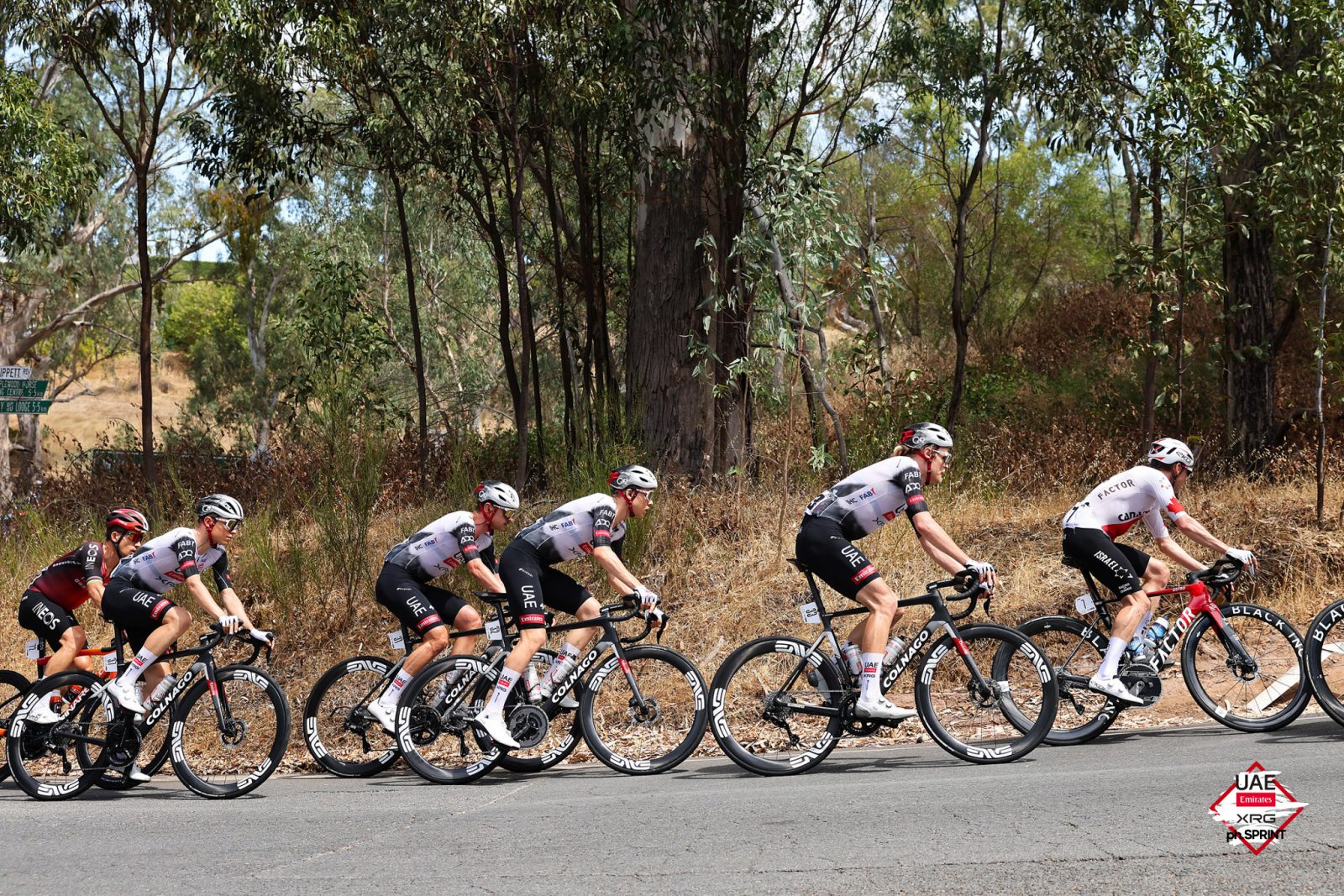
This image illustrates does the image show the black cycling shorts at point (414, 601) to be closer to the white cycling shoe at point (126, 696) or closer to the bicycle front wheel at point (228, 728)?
the bicycle front wheel at point (228, 728)

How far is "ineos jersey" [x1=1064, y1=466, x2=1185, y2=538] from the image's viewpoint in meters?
8.75

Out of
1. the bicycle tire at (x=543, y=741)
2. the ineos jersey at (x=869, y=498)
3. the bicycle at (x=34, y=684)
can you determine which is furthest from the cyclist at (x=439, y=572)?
the ineos jersey at (x=869, y=498)

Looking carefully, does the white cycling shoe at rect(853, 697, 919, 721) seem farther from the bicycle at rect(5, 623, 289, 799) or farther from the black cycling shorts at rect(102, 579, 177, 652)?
the black cycling shorts at rect(102, 579, 177, 652)

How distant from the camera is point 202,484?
18531 mm

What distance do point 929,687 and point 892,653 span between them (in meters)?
0.30

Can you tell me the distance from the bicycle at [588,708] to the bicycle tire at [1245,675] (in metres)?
3.34

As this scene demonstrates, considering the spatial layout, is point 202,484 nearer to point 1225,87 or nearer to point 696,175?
point 696,175

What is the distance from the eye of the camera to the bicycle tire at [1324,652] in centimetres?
817

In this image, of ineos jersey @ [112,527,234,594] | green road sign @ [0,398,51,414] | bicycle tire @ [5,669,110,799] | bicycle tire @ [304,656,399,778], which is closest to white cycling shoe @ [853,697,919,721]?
bicycle tire @ [304,656,399,778]

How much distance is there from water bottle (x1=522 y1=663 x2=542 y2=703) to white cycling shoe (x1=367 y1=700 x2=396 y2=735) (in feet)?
2.95

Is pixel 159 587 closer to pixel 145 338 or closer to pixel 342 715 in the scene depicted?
pixel 342 715

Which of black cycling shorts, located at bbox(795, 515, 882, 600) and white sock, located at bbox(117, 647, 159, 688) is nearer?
black cycling shorts, located at bbox(795, 515, 882, 600)

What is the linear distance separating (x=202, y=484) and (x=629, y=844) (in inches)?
545

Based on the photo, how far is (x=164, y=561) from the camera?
9008 mm
